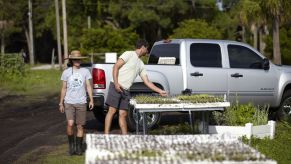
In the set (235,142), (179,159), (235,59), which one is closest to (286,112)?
(235,59)

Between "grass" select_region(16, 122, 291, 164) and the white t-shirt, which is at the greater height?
the white t-shirt

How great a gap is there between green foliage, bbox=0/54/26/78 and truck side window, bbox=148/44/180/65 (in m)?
16.4

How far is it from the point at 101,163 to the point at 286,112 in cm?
935

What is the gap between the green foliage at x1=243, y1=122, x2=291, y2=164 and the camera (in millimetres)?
8875

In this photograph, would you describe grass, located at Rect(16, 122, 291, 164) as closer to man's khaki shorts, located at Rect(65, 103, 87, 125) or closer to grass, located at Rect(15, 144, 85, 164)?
grass, located at Rect(15, 144, 85, 164)

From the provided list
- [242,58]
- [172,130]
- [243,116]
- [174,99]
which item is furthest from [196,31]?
[174,99]

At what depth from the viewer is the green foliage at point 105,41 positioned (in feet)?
152

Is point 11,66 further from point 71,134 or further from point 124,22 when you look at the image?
point 124,22

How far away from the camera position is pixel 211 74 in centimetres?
1228

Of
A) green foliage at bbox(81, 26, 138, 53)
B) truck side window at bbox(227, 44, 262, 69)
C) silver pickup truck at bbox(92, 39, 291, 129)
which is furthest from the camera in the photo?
green foliage at bbox(81, 26, 138, 53)

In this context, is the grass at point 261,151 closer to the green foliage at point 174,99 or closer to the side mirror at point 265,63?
the green foliage at point 174,99

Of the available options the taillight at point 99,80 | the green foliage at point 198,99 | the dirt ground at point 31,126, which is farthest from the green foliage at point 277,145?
the taillight at point 99,80

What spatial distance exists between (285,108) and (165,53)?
305 centimetres

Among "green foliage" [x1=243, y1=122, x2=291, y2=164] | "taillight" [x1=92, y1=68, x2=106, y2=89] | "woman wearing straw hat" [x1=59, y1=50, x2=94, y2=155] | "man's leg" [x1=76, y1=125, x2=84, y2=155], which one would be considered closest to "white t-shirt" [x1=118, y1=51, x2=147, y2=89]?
"woman wearing straw hat" [x1=59, y1=50, x2=94, y2=155]
